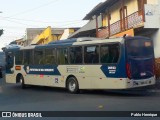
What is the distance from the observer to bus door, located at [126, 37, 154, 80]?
14.7 metres

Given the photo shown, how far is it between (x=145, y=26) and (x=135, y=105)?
1150 centimetres

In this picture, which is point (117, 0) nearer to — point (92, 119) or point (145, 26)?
point (145, 26)

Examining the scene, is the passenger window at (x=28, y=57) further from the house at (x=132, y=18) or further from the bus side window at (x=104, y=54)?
the house at (x=132, y=18)

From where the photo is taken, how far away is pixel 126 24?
85.0 ft

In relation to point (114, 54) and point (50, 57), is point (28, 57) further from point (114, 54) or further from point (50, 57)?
point (114, 54)

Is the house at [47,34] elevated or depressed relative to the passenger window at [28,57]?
elevated

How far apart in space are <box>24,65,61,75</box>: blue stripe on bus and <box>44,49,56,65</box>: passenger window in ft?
0.75

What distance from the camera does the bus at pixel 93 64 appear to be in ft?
48.4

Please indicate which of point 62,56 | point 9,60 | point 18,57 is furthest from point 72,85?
point 9,60

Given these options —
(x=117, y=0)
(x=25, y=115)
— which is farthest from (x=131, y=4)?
(x=25, y=115)

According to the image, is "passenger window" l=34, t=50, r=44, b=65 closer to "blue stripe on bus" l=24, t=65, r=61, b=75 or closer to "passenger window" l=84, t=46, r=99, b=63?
"blue stripe on bus" l=24, t=65, r=61, b=75

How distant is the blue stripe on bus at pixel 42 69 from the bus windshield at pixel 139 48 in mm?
4766

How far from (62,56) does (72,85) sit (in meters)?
1.72

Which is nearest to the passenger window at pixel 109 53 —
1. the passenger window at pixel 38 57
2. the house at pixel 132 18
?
the passenger window at pixel 38 57
